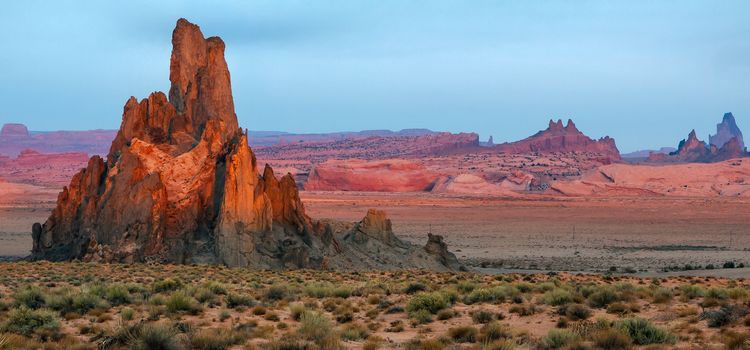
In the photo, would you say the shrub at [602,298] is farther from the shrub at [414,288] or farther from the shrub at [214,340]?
the shrub at [214,340]

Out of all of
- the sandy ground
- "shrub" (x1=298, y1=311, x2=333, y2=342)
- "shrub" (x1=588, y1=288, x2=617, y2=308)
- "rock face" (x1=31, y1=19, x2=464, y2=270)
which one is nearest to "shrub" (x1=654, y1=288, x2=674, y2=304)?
"shrub" (x1=588, y1=288, x2=617, y2=308)

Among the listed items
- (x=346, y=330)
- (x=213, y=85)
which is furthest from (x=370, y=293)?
(x=213, y=85)

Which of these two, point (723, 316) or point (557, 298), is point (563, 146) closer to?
point (557, 298)

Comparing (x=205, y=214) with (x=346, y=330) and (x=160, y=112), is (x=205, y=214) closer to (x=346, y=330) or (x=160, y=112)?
(x=160, y=112)

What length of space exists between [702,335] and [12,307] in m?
12.4

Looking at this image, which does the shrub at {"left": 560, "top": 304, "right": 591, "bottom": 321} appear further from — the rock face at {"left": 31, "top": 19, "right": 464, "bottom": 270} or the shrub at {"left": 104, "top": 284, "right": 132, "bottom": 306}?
the rock face at {"left": 31, "top": 19, "right": 464, "bottom": 270}

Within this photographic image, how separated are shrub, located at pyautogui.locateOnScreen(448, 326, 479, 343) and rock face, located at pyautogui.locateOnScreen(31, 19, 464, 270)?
18.9m

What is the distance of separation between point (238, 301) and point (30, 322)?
15.6 feet

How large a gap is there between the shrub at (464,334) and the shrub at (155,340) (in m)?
4.13

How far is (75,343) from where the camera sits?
12.5 metres

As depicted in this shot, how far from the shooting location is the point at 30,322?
45.7ft

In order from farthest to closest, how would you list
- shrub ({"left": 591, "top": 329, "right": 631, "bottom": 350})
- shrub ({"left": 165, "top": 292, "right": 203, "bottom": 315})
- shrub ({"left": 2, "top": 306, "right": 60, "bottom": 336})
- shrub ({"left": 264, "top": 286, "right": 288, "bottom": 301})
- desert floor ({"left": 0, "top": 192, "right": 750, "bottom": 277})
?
desert floor ({"left": 0, "top": 192, "right": 750, "bottom": 277}), shrub ({"left": 264, "top": 286, "right": 288, "bottom": 301}), shrub ({"left": 165, "top": 292, "right": 203, "bottom": 315}), shrub ({"left": 2, "top": 306, "right": 60, "bottom": 336}), shrub ({"left": 591, "top": 329, "right": 631, "bottom": 350})

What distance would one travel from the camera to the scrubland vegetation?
39.8 ft

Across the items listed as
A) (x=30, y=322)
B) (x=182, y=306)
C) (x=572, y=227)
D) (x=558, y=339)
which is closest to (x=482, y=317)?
(x=558, y=339)
